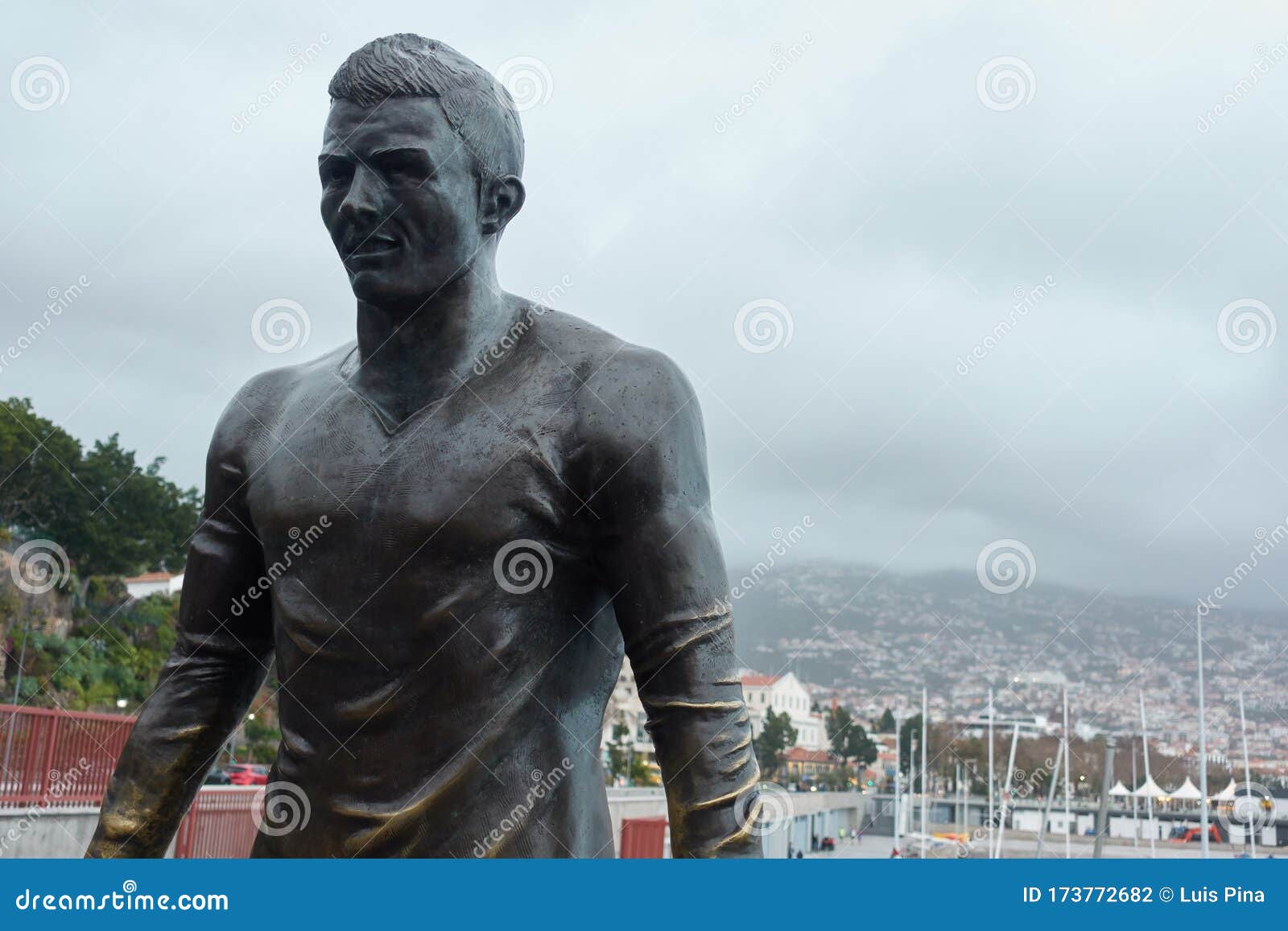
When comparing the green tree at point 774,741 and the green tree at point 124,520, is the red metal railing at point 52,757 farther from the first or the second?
the green tree at point 774,741

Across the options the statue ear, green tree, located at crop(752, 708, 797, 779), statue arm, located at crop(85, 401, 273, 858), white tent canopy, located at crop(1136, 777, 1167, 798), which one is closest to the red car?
green tree, located at crop(752, 708, 797, 779)

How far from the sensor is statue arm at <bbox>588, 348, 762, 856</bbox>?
9.20 ft

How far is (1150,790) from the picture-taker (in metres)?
45.6

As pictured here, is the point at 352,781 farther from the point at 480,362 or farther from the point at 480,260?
the point at 480,260

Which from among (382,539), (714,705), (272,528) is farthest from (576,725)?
(272,528)

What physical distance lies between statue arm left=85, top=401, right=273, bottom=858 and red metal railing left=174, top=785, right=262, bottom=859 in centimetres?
1320

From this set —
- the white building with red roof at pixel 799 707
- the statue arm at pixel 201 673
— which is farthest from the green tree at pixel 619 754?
the statue arm at pixel 201 673

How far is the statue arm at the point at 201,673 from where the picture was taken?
10.9 ft

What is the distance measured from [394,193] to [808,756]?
84596 millimetres

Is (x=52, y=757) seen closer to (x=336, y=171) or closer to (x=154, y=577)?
(x=336, y=171)

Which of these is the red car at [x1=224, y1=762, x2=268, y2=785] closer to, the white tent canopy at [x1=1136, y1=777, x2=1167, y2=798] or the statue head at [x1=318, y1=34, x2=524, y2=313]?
the white tent canopy at [x1=1136, y1=777, x2=1167, y2=798]

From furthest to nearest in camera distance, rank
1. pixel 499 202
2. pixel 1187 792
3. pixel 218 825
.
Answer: pixel 1187 792 < pixel 218 825 < pixel 499 202

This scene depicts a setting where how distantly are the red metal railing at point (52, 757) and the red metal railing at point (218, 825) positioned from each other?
1696 millimetres

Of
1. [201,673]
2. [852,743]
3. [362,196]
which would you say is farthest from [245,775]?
[852,743]
